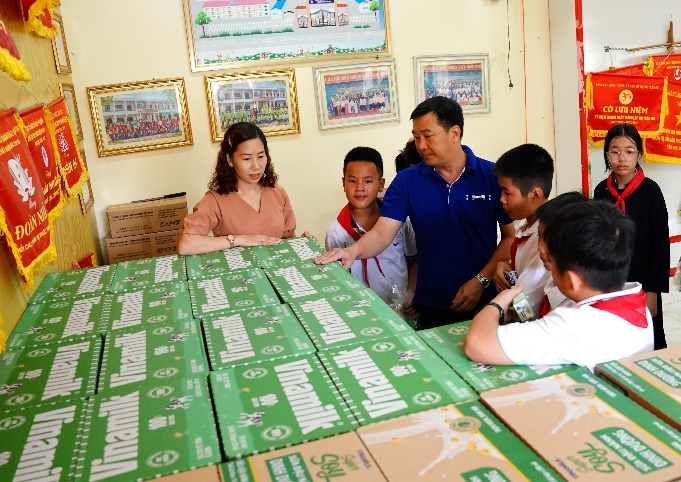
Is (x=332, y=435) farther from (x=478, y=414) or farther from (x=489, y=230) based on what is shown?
(x=489, y=230)

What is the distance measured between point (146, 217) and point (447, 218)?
2208 mm

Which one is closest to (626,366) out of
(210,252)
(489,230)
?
(489,230)

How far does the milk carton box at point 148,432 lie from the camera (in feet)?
3.04

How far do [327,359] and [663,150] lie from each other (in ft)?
13.1

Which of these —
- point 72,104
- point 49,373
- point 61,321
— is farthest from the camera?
point 72,104

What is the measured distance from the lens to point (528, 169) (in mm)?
1781

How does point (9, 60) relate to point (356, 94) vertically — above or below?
above

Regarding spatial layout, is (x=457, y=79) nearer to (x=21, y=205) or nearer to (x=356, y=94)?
(x=356, y=94)

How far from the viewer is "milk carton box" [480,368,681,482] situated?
0.82 meters

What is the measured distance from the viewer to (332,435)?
0.97 m

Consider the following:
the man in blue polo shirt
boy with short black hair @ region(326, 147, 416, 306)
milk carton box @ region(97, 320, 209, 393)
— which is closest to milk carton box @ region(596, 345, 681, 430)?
milk carton box @ region(97, 320, 209, 393)

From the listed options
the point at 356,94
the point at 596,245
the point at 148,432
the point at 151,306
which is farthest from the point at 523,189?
the point at 356,94

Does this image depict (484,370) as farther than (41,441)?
Yes

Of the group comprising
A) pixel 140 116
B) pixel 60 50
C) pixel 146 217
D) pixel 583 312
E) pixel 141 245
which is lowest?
pixel 141 245
